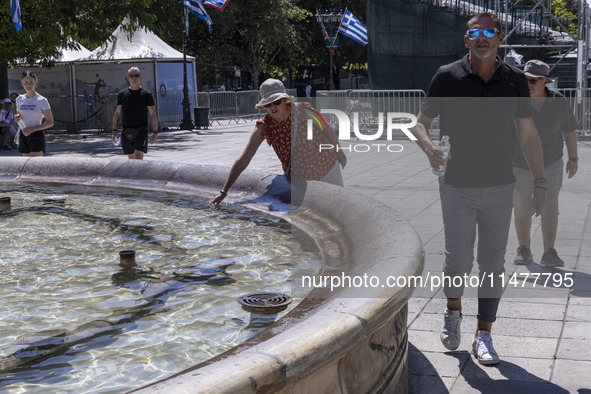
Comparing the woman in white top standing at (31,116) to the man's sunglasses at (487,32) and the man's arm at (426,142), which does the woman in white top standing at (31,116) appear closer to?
the man's arm at (426,142)

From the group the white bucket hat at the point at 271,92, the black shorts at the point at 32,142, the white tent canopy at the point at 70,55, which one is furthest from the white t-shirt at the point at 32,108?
the white tent canopy at the point at 70,55

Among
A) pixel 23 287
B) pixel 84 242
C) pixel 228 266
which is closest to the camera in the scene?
pixel 23 287

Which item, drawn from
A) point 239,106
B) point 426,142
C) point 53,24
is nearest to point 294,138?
point 426,142

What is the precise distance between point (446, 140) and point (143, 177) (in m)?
5.29

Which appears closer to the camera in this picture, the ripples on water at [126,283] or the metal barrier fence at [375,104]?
the ripples on water at [126,283]

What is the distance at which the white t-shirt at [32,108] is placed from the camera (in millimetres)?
10781

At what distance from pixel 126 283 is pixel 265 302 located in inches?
43.2

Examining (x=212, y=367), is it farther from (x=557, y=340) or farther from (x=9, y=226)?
(x=9, y=226)

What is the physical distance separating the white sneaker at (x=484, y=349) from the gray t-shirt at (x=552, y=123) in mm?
2457

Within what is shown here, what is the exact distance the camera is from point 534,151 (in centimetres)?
468

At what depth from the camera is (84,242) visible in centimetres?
663

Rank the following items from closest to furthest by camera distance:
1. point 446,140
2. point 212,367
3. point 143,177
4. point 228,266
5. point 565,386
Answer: point 212,367 → point 565,386 → point 446,140 → point 228,266 → point 143,177

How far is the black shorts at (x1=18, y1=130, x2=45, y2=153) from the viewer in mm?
11062

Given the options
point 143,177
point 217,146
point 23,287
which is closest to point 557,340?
point 23,287
